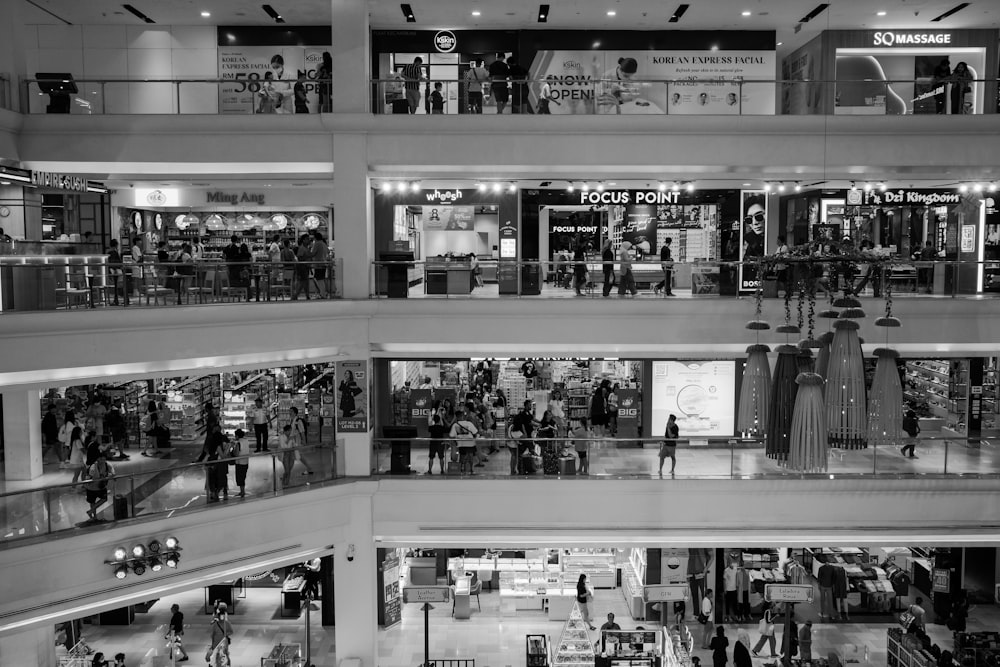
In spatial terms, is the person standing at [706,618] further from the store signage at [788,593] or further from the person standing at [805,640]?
the store signage at [788,593]

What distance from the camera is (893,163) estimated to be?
14.4m

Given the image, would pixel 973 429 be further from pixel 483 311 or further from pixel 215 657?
pixel 215 657

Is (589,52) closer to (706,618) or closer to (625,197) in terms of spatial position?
(625,197)

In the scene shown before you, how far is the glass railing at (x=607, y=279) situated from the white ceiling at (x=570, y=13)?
4877 millimetres

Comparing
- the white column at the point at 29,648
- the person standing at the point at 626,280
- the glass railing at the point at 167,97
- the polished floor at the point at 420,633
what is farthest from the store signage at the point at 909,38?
the white column at the point at 29,648

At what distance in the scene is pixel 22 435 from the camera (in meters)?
14.1

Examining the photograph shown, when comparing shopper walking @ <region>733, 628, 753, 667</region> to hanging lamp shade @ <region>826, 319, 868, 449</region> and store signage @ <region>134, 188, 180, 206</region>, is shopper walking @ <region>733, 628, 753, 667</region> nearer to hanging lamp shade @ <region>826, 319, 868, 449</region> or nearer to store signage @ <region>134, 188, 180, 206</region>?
hanging lamp shade @ <region>826, 319, 868, 449</region>

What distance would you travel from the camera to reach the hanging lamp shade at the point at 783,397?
8.06m

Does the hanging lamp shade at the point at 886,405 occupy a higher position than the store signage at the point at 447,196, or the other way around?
the store signage at the point at 447,196

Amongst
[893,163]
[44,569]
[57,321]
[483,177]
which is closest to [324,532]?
[44,569]

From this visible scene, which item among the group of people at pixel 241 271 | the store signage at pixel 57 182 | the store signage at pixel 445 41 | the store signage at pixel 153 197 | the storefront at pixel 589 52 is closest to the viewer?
the group of people at pixel 241 271

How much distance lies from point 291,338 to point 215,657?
5551 millimetres

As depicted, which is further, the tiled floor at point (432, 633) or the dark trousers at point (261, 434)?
the dark trousers at point (261, 434)

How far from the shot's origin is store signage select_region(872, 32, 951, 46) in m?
17.2
